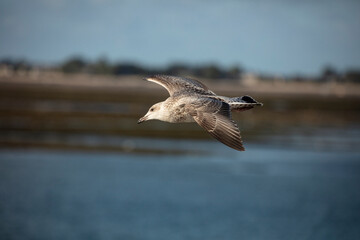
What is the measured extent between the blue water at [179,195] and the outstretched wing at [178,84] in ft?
38.3

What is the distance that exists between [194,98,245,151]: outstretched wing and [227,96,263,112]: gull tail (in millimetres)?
264

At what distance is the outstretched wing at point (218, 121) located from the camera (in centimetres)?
911

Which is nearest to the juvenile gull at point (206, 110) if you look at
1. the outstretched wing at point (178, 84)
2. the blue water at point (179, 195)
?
the outstretched wing at point (178, 84)

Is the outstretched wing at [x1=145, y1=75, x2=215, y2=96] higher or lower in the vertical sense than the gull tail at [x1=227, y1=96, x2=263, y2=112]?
higher

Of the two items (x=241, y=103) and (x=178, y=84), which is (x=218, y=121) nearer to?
(x=241, y=103)

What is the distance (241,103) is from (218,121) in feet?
2.32

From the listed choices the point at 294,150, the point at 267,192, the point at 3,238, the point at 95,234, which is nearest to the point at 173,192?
the point at 267,192

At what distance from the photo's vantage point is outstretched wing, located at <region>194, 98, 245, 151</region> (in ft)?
29.9

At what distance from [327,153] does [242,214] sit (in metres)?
15.3

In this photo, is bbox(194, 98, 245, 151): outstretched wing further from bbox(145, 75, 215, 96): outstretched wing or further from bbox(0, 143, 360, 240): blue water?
bbox(0, 143, 360, 240): blue water

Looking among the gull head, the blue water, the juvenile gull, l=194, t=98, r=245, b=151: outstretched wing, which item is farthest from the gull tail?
the blue water

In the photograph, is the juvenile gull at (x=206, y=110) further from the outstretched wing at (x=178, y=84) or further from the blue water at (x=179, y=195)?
the blue water at (x=179, y=195)

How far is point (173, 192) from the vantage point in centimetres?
2833

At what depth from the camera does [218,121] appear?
9.49m
